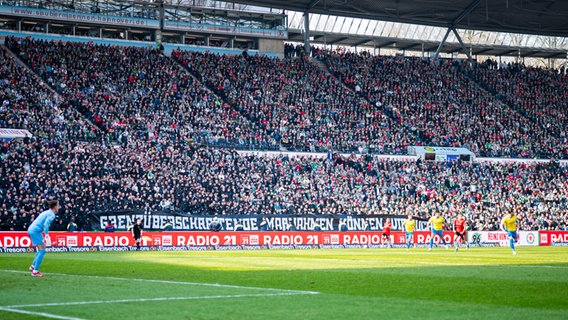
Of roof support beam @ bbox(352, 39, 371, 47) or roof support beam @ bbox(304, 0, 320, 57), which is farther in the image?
roof support beam @ bbox(352, 39, 371, 47)

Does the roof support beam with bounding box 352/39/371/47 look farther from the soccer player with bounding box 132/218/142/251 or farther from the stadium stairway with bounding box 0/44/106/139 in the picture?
the soccer player with bounding box 132/218/142/251

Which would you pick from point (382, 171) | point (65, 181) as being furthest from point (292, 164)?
point (65, 181)

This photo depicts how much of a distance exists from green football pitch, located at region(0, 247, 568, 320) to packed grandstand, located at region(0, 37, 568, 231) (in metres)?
21.1

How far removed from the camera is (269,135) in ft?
195

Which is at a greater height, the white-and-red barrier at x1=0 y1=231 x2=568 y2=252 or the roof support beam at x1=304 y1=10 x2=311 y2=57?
the roof support beam at x1=304 y1=10 x2=311 y2=57

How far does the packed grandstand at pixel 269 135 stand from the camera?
45875mm

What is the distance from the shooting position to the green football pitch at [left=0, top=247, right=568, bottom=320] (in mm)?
12281

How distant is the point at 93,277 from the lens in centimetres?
1977

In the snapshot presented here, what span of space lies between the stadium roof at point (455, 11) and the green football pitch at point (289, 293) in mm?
49046

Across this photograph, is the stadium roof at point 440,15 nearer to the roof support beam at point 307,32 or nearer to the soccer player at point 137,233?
the roof support beam at point 307,32

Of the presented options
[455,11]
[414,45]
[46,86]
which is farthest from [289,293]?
[414,45]

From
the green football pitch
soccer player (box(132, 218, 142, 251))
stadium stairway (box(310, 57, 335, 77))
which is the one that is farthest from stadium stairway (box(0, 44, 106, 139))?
the green football pitch

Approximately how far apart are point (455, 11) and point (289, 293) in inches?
2520

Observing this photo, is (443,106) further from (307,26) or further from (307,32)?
(307,26)
